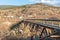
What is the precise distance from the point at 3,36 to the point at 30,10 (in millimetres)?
19201

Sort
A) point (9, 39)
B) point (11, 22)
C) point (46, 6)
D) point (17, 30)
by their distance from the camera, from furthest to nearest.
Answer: point (46, 6) → point (11, 22) → point (17, 30) → point (9, 39)

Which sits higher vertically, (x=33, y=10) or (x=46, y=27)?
(x=46, y=27)

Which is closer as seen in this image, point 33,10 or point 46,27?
point 46,27

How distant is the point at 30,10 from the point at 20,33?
61.2 feet

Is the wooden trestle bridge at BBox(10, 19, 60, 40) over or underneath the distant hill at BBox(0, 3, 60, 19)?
over

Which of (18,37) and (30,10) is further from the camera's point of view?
(30,10)

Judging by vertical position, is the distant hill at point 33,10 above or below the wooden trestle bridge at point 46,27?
below


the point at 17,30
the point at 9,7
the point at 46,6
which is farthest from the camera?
the point at 9,7

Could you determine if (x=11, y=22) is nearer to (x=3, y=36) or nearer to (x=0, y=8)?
(x=3, y=36)

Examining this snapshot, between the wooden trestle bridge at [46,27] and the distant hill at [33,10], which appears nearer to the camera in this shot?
the wooden trestle bridge at [46,27]

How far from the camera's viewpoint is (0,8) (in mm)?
43531

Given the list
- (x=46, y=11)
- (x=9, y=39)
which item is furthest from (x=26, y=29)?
(x=46, y=11)

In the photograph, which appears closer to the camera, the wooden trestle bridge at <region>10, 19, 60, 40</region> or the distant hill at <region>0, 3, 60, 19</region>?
the wooden trestle bridge at <region>10, 19, 60, 40</region>

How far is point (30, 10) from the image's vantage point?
38.8m
